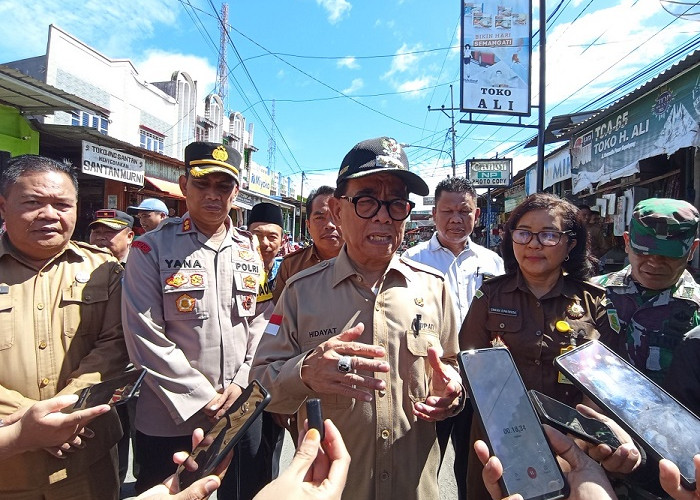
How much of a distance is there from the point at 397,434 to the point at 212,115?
23.1 metres

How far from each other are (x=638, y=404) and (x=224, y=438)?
1.30 m

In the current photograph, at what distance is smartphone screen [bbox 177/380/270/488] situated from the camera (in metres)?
1.13

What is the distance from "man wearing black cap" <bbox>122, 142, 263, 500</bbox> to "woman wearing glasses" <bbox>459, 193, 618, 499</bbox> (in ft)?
4.26

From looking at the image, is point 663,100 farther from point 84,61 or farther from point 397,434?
point 84,61

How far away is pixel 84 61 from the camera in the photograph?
1248 centimetres

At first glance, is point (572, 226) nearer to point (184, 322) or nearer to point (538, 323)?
point (538, 323)

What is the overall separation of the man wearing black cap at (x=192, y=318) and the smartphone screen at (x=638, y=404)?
1.61m

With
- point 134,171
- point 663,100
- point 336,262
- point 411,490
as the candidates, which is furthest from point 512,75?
point 134,171

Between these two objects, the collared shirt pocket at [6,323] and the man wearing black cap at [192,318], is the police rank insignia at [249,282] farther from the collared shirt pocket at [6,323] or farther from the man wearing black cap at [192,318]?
the collared shirt pocket at [6,323]

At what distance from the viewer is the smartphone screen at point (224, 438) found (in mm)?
1134

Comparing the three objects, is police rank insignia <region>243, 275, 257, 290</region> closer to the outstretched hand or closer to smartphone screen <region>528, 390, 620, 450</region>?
the outstretched hand

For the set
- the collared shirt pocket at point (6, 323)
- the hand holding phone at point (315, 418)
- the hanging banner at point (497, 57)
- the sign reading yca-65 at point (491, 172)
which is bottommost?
the hand holding phone at point (315, 418)

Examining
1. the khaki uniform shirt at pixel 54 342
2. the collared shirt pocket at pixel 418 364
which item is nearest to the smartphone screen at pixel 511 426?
the collared shirt pocket at pixel 418 364

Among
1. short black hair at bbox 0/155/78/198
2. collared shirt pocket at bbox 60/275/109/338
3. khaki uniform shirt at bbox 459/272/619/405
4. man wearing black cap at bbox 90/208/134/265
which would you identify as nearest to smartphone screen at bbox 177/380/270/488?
collared shirt pocket at bbox 60/275/109/338
